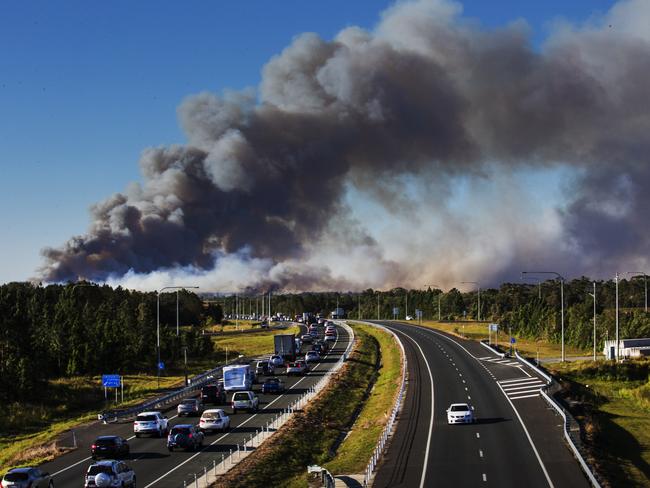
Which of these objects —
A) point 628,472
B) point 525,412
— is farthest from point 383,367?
point 628,472

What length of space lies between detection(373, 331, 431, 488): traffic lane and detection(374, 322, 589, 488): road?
0.04 m

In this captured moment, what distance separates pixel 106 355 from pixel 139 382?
47.1 feet

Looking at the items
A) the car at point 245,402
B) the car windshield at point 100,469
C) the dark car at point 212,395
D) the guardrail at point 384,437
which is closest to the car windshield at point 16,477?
the car windshield at point 100,469

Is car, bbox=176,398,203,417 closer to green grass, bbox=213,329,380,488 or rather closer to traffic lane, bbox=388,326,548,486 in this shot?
green grass, bbox=213,329,380,488

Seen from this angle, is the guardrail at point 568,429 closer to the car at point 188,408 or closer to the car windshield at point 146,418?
the car windshield at point 146,418

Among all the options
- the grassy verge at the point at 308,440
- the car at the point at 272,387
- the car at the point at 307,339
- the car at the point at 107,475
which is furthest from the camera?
the car at the point at 307,339

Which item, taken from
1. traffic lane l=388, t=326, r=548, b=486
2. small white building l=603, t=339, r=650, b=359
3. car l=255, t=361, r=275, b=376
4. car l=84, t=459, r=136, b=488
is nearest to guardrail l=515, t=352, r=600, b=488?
traffic lane l=388, t=326, r=548, b=486

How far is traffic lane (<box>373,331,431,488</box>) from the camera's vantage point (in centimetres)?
4038

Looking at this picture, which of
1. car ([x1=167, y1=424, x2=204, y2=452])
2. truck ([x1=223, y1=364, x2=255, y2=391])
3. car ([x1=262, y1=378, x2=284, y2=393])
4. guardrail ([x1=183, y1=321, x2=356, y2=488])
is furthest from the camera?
car ([x1=262, y1=378, x2=284, y2=393])

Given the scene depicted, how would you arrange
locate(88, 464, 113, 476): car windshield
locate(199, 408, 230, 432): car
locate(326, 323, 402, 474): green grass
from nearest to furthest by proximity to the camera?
locate(88, 464, 113, 476): car windshield < locate(326, 323, 402, 474): green grass < locate(199, 408, 230, 432): car

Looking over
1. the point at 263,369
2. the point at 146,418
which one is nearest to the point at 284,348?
the point at 263,369

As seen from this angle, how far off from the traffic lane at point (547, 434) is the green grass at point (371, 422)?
30.4 feet

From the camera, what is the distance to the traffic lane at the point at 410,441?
40.4 metres

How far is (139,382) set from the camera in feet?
325
